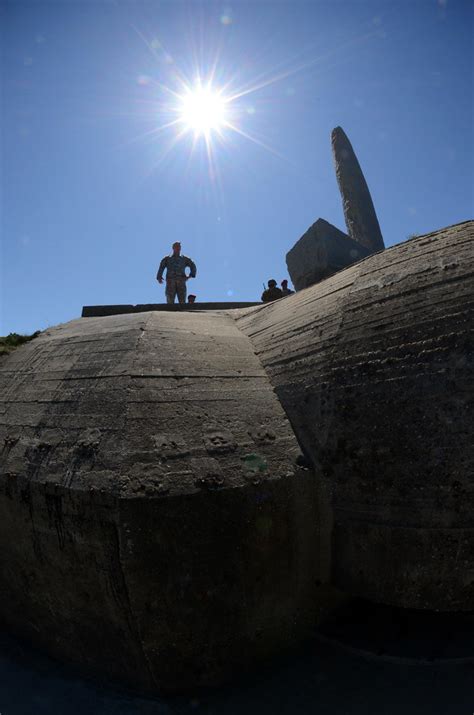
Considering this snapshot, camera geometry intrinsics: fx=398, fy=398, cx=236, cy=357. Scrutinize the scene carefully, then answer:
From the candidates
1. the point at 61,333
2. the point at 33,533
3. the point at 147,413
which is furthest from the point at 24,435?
the point at 61,333

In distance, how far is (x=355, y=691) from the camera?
2.06 m

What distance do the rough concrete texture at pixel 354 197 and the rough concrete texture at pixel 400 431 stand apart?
10863 millimetres

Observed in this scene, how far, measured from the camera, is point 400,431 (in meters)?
2.29

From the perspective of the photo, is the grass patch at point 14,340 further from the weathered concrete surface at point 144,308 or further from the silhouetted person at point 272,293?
the silhouetted person at point 272,293

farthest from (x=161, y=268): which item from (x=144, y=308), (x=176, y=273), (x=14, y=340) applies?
(x=14, y=340)

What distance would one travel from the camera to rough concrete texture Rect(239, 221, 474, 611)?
7.02 ft

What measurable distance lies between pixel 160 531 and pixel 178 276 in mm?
7542

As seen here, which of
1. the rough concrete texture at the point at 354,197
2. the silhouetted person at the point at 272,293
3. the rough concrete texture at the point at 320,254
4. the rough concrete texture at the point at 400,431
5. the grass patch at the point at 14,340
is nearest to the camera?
the rough concrete texture at the point at 400,431

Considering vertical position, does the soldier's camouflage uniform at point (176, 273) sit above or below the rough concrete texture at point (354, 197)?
below

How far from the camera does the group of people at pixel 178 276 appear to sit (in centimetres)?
902

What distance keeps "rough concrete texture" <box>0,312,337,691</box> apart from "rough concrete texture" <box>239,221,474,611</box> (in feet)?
0.72

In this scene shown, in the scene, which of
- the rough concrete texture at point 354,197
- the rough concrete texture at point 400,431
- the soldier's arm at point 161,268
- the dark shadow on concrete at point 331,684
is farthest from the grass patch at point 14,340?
the rough concrete texture at point 354,197

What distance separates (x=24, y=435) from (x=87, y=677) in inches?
63.8

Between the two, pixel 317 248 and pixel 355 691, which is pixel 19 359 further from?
pixel 317 248
